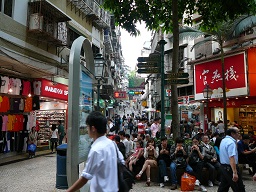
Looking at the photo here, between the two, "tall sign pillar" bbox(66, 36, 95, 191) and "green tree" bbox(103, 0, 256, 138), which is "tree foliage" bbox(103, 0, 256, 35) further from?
"tall sign pillar" bbox(66, 36, 95, 191)

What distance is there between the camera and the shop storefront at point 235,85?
1770 cm

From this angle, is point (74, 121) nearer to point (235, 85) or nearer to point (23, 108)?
point (23, 108)

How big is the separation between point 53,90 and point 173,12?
29.2ft

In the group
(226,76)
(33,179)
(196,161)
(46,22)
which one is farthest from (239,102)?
(33,179)

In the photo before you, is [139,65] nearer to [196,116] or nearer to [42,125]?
[42,125]

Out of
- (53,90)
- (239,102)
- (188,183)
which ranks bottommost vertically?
(188,183)

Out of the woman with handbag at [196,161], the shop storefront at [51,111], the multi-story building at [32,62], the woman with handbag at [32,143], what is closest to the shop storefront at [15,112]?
the multi-story building at [32,62]

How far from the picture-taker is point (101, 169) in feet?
8.61

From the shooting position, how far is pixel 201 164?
7.61 metres

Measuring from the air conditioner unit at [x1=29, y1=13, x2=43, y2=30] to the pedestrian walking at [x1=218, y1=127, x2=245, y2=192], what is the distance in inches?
428

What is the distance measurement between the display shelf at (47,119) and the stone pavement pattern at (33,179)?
4837mm

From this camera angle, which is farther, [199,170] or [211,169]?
[211,169]

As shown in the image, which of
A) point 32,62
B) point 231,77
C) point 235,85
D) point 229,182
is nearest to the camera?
point 229,182

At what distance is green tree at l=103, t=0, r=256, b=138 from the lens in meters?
9.20
